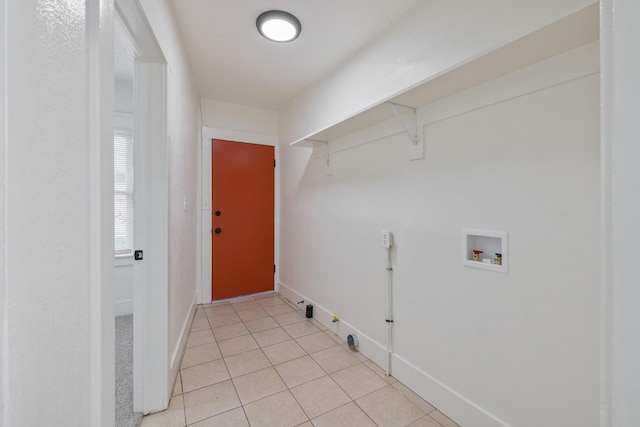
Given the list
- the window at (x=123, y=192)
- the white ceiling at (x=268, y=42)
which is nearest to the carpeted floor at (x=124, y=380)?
the window at (x=123, y=192)

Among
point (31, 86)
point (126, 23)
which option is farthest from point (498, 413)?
point (126, 23)

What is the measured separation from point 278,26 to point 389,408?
259cm

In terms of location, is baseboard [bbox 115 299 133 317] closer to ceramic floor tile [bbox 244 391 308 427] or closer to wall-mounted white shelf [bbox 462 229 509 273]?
ceramic floor tile [bbox 244 391 308 427]

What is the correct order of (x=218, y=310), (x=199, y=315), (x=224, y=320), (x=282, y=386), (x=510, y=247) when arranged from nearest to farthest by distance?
(x=510, y=247) → (x=282, y=386) → (x=224, y=320) → (x=199, y=315) → (x=218, y=310)

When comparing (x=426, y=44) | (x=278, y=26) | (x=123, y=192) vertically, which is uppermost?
(x=278, y=26)

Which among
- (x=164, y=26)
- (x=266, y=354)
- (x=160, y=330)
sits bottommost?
(x=266, y=354)

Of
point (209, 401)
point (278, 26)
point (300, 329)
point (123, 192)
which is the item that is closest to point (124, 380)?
point (209, 401)

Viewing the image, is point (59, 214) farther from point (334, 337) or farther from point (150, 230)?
point (334, 337)

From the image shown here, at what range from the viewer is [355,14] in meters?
1.80

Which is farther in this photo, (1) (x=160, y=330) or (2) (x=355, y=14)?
A: (2) (x=355, y=14)

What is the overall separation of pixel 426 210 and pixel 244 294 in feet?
8.85

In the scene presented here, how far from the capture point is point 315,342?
94.2 inches

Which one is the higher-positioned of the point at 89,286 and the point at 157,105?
the point at 157,105

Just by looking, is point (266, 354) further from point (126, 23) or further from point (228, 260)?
point (126, 23)
